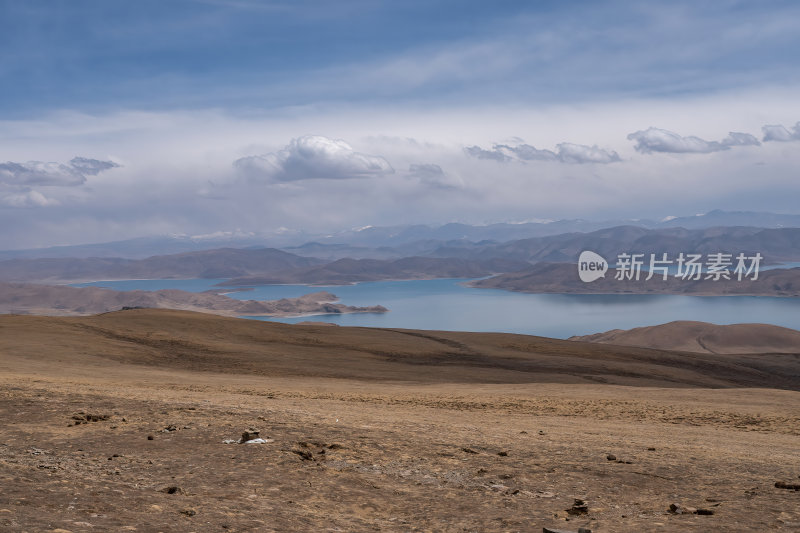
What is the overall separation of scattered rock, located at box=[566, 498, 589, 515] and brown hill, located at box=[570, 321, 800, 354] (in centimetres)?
8515

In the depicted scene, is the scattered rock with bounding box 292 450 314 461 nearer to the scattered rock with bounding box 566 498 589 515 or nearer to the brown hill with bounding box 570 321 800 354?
the scattered rock with bounding box 566 498 589 515

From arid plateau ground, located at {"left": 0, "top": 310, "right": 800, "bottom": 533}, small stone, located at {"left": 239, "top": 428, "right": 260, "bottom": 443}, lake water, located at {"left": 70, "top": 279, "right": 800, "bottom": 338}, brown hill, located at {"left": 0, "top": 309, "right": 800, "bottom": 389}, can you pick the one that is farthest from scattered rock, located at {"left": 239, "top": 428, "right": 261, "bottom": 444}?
lake water, located at {"left": 70, "top": 279, "right": 800, "bottom": 338}

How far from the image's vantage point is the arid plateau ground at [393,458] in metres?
6.59

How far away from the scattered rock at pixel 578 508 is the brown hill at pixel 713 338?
8515cm

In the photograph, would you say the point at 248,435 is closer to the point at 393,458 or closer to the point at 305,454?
the point at 305,454

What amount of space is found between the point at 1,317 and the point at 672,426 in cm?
3914

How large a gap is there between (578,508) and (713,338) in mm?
93049

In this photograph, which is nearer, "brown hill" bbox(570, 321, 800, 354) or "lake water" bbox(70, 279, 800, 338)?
"brown hill" bbox(570, 321, 800, 354)

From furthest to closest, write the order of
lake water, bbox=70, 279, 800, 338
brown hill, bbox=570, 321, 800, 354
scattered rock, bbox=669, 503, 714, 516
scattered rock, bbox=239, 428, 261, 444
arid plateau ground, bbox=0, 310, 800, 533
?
lake water, bbox=70, 279, 800, 338, brown hill, bbox=570, 321, 800, 354, scattered rock, bbox=239, 428, 261, 444, scattered rock, bbox=669, 503, 714, 516, arid plateau ground, bbox=0, 310, 800, 533

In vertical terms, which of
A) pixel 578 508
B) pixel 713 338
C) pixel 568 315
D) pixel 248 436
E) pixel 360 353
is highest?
pixel 578 508

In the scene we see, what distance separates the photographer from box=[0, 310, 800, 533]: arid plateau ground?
659cm

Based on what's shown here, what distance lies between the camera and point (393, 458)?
358 inches

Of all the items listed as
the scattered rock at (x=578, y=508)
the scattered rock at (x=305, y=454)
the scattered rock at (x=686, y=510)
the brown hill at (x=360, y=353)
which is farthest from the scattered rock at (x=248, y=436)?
the brown hill at (x=360, y=353)

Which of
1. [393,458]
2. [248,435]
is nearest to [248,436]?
[248,435]
